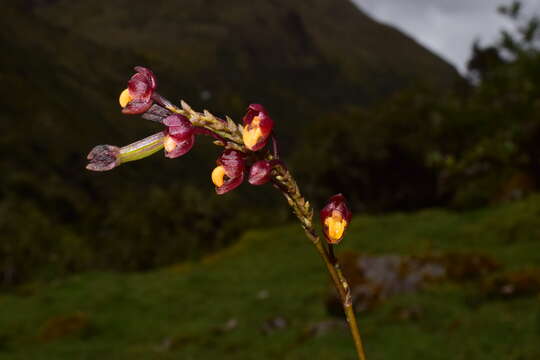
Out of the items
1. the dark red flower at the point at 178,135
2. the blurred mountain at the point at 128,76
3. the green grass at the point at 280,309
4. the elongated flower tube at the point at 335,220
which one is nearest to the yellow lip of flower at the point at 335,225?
the elongated flower tube at the point at 335,220

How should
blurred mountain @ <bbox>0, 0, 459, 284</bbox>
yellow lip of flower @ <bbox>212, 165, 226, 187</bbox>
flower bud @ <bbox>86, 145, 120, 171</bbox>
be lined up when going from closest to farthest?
flower bud @ <bbox>86, 145, 120, 171</bbox>
yellow lip of flower @ <bbox>212, 165, 226, 187</bbox>
blurred mountain @ <bbox>0, 0, 459, 284</bbox>

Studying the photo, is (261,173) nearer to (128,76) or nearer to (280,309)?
(280,309)

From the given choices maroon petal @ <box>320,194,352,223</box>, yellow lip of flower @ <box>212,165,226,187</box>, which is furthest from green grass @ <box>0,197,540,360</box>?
yellow lip of flower @ <box>212,165,226,187</box>

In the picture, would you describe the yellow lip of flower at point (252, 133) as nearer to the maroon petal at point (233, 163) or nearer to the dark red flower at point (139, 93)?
the maroon petal at point (233, 163)

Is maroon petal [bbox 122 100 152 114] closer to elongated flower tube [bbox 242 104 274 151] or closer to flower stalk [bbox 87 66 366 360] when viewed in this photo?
flower stalk [bbox 87 66 366 360]

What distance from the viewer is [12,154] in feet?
222

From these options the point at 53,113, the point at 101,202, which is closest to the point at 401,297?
the point at 101,202

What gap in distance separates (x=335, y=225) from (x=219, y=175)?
0.23 meters

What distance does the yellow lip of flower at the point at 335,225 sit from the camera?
988mm

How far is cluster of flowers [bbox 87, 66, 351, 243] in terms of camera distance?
0.89 metres

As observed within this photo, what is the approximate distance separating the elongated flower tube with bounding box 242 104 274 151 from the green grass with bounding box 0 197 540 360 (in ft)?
20.2

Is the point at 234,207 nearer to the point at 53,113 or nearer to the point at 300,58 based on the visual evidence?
the point at 53,113

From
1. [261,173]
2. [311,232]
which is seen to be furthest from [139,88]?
[311,232]

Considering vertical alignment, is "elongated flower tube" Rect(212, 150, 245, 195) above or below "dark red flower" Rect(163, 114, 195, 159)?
below
